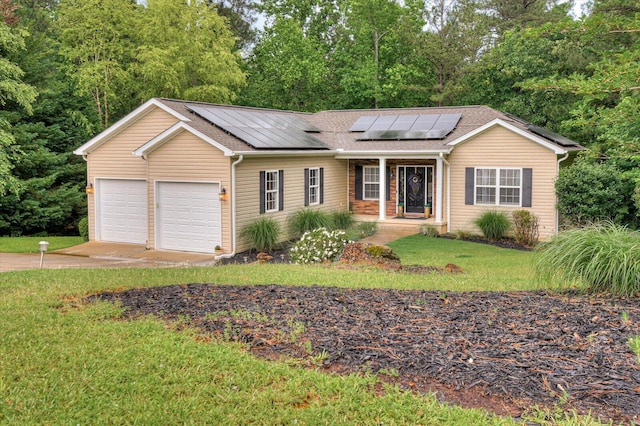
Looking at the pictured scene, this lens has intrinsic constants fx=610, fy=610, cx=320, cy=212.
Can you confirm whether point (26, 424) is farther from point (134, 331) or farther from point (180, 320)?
point (180, 320)

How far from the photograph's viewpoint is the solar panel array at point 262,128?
18672mm

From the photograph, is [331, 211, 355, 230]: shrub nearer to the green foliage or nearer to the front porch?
the front porch

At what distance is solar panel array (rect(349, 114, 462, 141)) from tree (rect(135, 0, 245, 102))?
9761mm

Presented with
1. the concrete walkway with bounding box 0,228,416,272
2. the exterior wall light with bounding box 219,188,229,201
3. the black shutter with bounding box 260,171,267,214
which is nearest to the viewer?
the concrete walkway with bounding box 0,228,416,272

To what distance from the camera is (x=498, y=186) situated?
20.7 metres

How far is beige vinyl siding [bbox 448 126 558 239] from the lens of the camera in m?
19.8

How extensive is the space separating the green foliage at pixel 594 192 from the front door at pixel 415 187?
5.50 m

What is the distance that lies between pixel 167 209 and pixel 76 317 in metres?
11.7

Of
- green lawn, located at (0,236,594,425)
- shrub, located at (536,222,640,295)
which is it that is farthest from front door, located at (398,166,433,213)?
green lawn, located at (0,236,594,425)

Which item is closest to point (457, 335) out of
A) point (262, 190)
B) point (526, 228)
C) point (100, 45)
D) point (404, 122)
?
point (262, 190)

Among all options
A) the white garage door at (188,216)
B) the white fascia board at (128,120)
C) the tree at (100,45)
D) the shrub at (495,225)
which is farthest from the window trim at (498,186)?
the tree at (100,45)

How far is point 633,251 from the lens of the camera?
7238mm

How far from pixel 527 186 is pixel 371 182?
617 centimetres

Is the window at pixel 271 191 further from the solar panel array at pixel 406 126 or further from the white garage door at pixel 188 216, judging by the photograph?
the solar panel array at pixel 406 126
